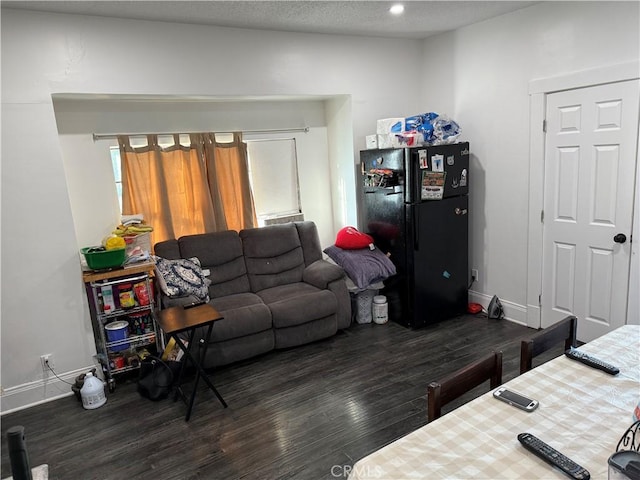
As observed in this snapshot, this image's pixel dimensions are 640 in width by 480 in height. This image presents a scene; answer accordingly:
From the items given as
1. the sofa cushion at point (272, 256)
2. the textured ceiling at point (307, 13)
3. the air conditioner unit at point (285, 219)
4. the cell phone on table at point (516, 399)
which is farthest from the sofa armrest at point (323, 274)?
the cell phone on table at point (516, 399)

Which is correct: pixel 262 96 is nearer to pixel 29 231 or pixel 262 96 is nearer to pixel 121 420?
pixel 29 231

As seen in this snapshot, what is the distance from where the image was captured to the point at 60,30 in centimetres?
297

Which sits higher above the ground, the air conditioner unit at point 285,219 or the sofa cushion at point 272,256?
the air conditioner unit at point 285,219

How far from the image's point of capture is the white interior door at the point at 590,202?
306cm

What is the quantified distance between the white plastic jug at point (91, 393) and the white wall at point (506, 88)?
346 centimetres

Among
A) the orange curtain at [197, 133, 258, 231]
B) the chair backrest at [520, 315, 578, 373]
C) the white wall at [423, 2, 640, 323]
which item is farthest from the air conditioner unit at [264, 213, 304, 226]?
the chair backrest at [520, 315, 578, 373]

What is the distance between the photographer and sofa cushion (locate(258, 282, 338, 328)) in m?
3.52

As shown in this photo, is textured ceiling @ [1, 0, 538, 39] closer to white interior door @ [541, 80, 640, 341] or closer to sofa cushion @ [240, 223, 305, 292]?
white interior door @ [541, 80, 640, 341]

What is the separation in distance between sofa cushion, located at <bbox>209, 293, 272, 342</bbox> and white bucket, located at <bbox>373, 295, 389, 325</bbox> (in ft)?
3.73

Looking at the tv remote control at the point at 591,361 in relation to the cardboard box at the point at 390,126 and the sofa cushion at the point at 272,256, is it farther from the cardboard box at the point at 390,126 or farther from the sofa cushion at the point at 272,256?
the sofa cushion at the point at 272,256

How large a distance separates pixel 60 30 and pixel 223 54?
46.1 inches

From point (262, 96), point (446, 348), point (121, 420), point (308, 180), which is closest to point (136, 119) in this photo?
point (262, 96)

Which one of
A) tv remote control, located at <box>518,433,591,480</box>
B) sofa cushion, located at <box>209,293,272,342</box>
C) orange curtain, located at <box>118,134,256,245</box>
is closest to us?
tv remote control, located at <box>518,433,591,480</box>

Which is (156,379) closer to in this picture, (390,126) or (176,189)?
(176,189)
